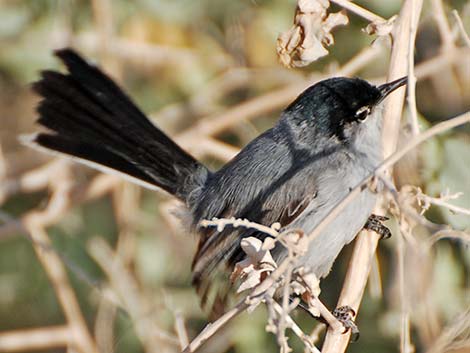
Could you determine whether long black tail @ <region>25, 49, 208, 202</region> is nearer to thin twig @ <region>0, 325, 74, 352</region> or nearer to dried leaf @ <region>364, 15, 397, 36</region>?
thin twig @ <region>0, 325, 74, 352</region>

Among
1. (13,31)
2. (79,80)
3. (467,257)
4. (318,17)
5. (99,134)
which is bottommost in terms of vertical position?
(467,257)

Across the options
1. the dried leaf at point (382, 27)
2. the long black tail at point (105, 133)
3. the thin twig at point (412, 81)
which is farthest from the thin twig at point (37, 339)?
the thin twig at point (412, 81)

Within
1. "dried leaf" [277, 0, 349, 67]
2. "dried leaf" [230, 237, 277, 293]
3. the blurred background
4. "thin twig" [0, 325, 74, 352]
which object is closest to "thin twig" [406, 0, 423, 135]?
"dried leaf" [277, 0, 349, 67]

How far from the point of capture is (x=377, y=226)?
2.47 m

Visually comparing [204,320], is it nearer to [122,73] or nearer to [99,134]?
[99,134]

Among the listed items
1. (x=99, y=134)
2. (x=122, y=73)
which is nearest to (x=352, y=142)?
(x=99, y=134)

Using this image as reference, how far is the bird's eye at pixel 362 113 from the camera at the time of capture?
8.55 feet

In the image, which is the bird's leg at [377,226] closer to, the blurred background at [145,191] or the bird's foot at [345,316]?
the bird's foot at [345,316]

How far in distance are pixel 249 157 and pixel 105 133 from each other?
2.22ft

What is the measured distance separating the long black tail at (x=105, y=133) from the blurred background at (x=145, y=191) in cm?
21

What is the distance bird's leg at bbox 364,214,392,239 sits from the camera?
2.45 m

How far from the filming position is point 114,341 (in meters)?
3.34

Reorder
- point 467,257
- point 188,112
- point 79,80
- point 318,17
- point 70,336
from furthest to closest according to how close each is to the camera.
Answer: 1. point 188,112
2. point 70,336
3. point 79,80
4. point 467,257
5. point 318,17

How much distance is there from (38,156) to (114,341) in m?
1.12
